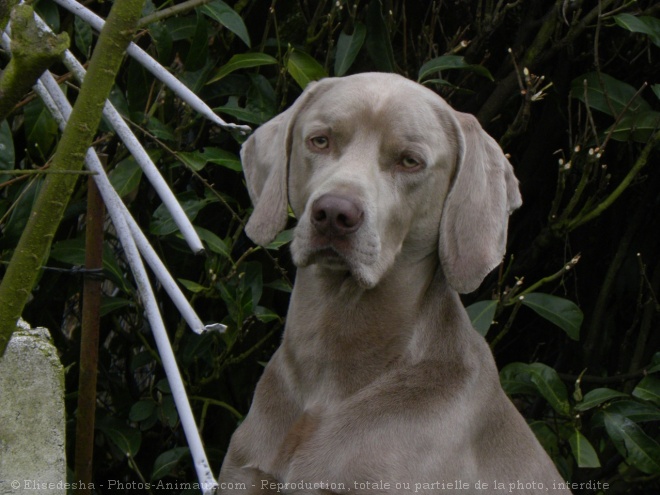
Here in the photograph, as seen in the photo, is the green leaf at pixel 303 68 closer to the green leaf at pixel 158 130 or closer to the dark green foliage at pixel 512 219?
the dark green foliage at pixel 512 219

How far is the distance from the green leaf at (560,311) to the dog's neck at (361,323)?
111cm

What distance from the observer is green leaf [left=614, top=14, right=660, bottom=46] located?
140 inches

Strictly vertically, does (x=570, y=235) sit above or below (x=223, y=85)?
below

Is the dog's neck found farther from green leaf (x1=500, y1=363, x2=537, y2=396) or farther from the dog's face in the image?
green leaf (x1=500, y1=363, x2=537, y2=396)

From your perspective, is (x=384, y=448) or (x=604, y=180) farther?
(x=604, y=180)

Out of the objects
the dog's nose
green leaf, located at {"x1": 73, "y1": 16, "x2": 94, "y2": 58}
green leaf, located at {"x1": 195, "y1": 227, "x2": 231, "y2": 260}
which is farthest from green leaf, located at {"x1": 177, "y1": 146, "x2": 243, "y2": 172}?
the dog's nose

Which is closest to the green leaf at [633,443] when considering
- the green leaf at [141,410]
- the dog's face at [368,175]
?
the dog's face at [368,175]

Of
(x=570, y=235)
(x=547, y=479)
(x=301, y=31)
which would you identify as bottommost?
(x=570, y=235)

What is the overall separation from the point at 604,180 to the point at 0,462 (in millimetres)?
2623

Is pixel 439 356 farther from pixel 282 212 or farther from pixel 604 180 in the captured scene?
pixel 604 180

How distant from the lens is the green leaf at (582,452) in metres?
3.40

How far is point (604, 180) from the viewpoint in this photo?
3.85 meters

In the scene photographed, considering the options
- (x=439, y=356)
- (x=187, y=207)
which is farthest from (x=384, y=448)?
(x=187, y=207)

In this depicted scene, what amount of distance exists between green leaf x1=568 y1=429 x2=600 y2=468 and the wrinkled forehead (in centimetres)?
141
